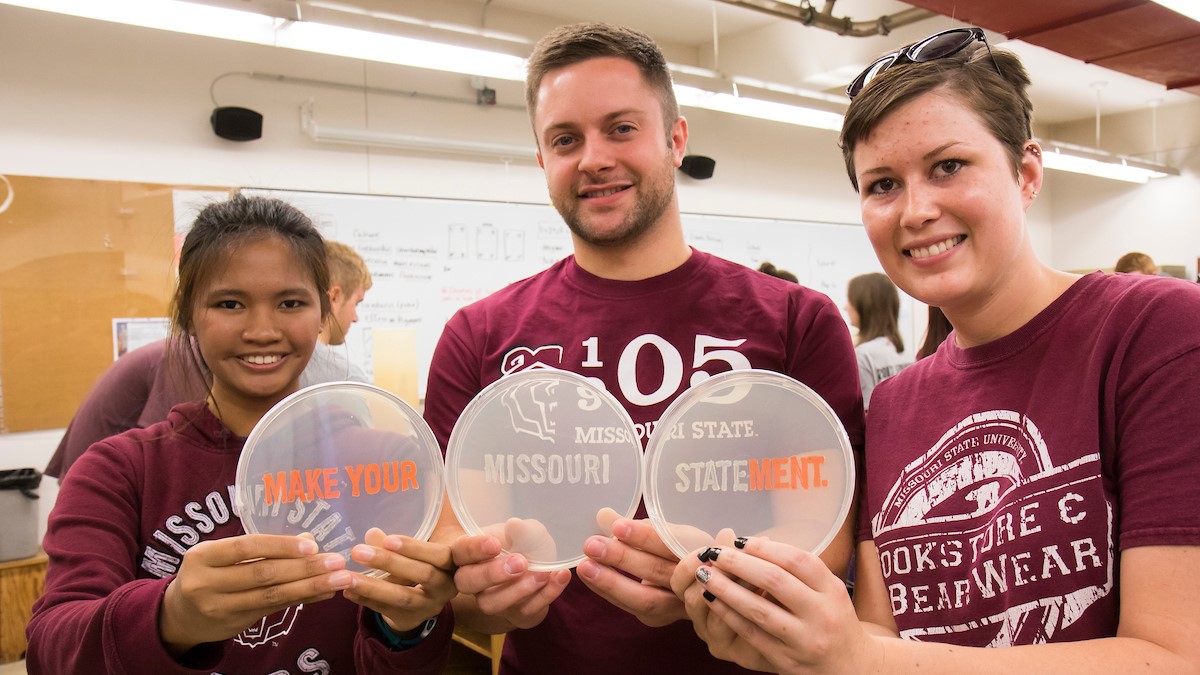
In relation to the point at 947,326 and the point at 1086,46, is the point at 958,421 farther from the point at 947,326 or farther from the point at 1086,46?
the point at 1086,46

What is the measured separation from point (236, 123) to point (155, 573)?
3645 millimetres

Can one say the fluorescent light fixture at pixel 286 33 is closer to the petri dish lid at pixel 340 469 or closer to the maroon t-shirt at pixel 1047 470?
the petri dish lid at pixel 340 469

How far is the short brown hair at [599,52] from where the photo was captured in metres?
1.42

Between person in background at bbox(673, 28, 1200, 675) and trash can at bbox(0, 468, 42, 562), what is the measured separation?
3.78 metres

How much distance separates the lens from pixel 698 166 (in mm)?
6152

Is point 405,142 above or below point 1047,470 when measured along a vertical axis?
above

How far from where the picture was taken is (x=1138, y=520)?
3.06ft

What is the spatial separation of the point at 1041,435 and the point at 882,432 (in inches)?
9.9

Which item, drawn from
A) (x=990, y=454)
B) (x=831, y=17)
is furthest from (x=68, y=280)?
(x=831, y=17)

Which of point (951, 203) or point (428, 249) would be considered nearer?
point (951, 203)

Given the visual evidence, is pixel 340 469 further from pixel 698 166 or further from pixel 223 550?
pixel 698 166

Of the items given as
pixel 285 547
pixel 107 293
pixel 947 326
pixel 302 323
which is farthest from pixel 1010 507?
pixel 107 293

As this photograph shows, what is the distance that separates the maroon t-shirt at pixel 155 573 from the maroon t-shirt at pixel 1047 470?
0.70 meters

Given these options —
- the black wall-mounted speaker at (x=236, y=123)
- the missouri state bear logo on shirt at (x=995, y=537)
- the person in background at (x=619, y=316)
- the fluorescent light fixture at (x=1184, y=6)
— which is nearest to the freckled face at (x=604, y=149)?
the person in background at (x=619, y=316)
